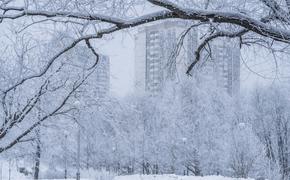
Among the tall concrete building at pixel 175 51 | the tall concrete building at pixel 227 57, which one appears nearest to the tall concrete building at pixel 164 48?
the tall concrete building at pixel 175 51

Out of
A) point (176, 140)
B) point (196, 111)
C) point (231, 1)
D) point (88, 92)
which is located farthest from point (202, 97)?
point (231, 1)

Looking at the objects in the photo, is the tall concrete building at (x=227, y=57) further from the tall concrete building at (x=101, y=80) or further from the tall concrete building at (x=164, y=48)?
the tall concrete building at (x=101, y=80)

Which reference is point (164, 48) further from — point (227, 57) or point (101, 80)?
point (101, 80)

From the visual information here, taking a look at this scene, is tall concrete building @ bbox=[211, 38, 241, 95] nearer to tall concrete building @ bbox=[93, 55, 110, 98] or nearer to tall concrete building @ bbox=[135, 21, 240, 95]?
tall concrete building @ bbox=[135, 21, 240, 95]

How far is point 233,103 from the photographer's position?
4759 cm

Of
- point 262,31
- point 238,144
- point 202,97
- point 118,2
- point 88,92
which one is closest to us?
point 262,31

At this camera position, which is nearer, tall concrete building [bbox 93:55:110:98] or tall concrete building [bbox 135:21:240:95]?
tall concrete building [bbox 135:21:240:95]

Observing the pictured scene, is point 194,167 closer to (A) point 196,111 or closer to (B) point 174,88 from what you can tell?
(A) point 196,111

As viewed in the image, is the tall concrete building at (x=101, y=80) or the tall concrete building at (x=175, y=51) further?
the tall concrete building at (x=101, y=80)

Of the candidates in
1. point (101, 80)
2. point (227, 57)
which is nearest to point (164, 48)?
point (227, 57)

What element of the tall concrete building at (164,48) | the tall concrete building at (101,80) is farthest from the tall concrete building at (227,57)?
the tall concrete building at (101,80)

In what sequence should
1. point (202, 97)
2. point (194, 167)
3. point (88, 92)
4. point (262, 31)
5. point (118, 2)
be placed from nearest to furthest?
point (262, 31) < point (118, 2) < point (88, 92) < point (194, 167) < point (202, 97)

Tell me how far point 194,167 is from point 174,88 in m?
8.52

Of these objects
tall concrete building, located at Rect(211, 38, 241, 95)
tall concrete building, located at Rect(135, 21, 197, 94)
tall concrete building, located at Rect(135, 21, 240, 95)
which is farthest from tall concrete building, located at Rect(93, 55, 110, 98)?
tall concrete building, located at Rect(211, 38, 241, 95)
